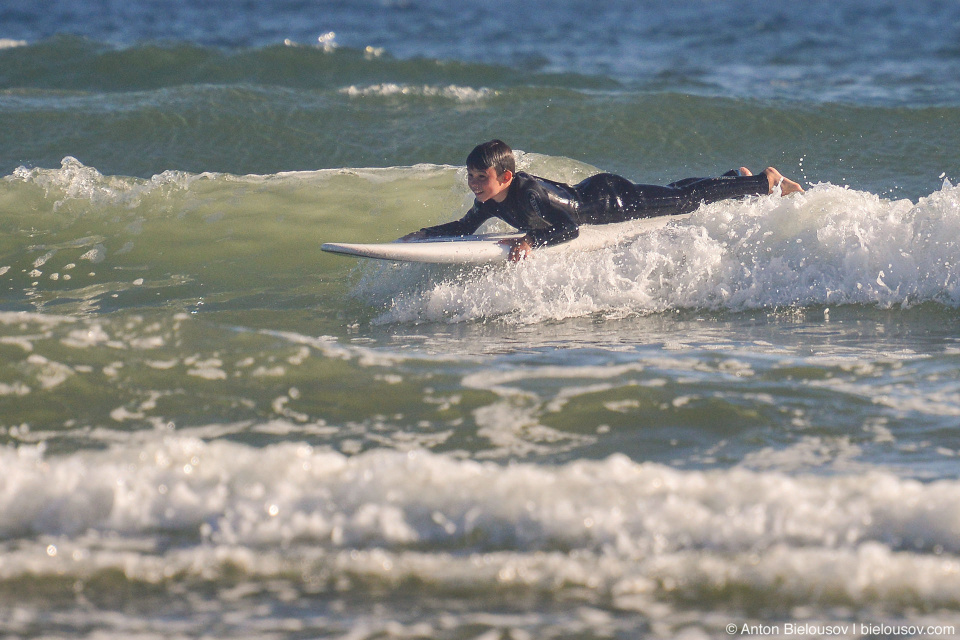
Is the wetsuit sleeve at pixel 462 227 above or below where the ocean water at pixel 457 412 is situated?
above

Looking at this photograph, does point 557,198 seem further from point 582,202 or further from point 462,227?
point 462,227

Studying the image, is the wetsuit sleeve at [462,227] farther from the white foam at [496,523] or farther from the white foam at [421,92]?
the white foam at [421,92]

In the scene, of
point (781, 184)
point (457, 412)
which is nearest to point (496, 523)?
point (457, 412)

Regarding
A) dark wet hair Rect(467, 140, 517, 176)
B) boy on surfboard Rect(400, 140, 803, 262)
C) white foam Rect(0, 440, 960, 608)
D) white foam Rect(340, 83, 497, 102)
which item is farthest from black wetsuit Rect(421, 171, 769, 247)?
white foam Rect(340, 83, 497, 102)

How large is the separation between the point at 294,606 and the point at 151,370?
216 centimetres

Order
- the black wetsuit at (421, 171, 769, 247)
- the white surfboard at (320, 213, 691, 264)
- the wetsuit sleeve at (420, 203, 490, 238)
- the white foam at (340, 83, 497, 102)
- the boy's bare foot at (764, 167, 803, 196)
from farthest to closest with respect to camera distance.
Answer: the white foam at (340, 83, 497, 102), the boy's bare foot at (764, 167, 803, 196), the wetsuit sleeve at (420, 203, 490, 238), the black wetsuit at (421, 171, 769, 247), the white surfboard at (320, 213, 691, 264)

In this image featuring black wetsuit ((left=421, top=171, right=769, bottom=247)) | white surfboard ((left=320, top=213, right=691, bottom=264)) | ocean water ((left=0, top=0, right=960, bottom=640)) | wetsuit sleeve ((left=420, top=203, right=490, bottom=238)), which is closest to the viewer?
ocean water ((left=0, top=0, right=960, bottom=640))

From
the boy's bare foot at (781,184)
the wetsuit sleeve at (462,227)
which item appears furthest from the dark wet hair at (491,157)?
the boy's bare foot at (781,184)

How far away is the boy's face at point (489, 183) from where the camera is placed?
7230 millimetres

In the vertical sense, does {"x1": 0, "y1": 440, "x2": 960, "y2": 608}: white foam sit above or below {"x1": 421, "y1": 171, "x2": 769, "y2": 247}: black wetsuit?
below

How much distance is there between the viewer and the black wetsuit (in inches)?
292

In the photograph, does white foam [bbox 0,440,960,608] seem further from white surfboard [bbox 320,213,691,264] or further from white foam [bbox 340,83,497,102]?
white foam [bbox 340,83,497,102]

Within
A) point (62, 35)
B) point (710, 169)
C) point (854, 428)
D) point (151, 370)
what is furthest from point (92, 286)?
point (62, 35)

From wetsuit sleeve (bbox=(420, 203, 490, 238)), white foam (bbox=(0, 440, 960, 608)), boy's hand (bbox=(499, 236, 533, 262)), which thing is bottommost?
white foam (bbox=(0, 440, 960, 608))
